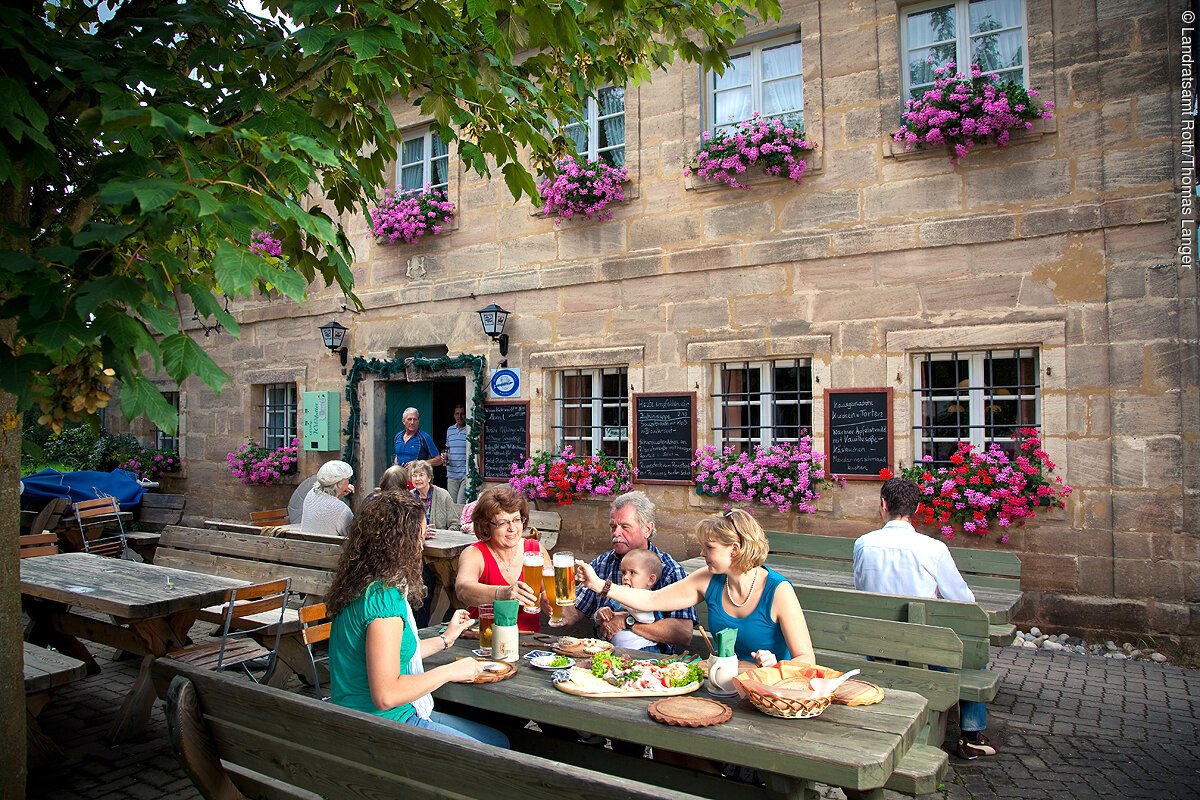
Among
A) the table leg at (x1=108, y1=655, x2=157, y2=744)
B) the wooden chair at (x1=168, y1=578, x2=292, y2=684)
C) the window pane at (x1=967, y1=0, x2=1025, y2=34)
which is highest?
the window pane at (x1=967, y1=0, x2=1025, y2=34)

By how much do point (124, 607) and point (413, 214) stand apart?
262 inches

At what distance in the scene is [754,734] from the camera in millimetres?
2352

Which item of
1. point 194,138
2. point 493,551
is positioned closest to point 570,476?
point 493,551

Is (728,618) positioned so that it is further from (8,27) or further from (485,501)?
(8,27)

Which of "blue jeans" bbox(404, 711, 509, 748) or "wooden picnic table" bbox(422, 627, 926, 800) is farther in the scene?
"blue jeans" bbox(404, 711, 509, 748)

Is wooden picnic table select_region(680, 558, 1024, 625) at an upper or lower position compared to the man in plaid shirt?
lower

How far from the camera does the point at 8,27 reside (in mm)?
2410

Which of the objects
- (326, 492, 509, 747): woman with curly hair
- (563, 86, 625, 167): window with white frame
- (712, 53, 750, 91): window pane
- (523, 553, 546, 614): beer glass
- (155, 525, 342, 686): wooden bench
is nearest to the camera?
(326, 492, 509, 747): woman with curly hair

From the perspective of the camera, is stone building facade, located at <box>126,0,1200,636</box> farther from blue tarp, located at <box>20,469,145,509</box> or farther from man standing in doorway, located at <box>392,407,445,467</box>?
blue tarp, located at <box>20,469,145,509</box>

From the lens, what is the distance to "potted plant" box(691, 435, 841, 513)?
23.4 feet

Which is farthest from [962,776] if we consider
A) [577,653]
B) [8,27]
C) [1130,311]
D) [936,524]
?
[8,27]

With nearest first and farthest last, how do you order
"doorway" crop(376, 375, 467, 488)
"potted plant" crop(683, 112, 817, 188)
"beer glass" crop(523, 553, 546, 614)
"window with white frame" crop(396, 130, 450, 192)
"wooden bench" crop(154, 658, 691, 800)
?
1. "wooden bench" crop(154, 658, 691, 800)
2. "beer glass" crop(523, 553, 546, 614)
3. "potted plant" crop(683, 112, 817, 188)
4. "window with white frame" crop(396, 130, 450, 192)
5. "doorway" crop(376, 375, 467, 488)

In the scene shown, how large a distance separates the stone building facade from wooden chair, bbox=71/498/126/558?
396 cm

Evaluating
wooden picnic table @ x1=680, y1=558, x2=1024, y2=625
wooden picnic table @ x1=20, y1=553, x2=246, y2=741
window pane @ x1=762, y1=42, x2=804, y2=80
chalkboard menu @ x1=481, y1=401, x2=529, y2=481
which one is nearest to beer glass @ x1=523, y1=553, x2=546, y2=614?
wooden picnic table @ x1=680, y1=558, x2=1024, y2=625
